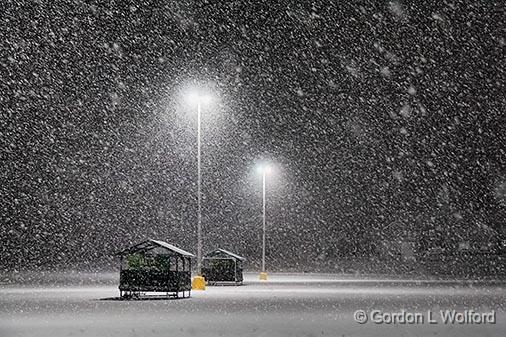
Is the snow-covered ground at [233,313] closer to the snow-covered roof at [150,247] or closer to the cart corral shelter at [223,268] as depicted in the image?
the snow-covered roof at [150,247]

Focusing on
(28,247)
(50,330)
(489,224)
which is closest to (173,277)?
(50,330)

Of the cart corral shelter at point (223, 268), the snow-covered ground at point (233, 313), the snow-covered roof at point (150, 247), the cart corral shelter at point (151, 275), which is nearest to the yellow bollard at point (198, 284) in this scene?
the snow-covered ground at point (233, 313)

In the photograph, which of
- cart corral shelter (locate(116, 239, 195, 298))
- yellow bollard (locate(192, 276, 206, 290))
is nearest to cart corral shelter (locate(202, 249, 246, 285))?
yellow bollard (locate(192, 276, 206, 290))

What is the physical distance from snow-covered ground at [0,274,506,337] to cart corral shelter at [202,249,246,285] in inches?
256

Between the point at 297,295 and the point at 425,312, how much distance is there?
8.14m

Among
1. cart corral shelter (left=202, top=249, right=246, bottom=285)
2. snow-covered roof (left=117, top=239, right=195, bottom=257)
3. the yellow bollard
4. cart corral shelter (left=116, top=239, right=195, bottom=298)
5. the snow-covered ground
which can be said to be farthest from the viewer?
cart corral shelter (left=202, top=249, right=246, bottom=285)

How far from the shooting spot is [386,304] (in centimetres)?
2225

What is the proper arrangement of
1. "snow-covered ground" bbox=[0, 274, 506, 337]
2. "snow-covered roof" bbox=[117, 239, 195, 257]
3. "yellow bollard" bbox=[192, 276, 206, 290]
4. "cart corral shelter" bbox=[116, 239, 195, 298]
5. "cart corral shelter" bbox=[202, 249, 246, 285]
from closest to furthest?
1. "snow-covered ground" bbox=[0, 274, 506, 337]
2. "cart corral shelter" bbox=[116, 239, 195, 298]
3. "snow-covered roof" bbox=[117, 239, 195, 257]
4. "yellow bollard" bbox=[192, 276, 206, 290]
5. "cart corral shelter" bbox=[202, 249, 246, 285]

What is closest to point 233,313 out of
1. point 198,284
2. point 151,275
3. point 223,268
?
point 151,275

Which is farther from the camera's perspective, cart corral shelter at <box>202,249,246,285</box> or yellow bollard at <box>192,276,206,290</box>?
cart corral shelter at <box>202,249,246,285</box>

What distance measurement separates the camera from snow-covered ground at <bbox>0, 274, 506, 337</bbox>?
14.5 meters

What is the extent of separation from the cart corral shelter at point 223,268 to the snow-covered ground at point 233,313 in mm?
6505

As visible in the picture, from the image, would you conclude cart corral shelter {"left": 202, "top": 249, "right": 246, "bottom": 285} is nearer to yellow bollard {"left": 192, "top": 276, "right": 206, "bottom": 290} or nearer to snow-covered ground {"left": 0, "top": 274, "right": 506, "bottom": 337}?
yellow bollard {"left": 192, "top": 276, "right": 206, "bottom": 290}

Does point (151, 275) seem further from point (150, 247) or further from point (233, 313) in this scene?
point (233, 313)
